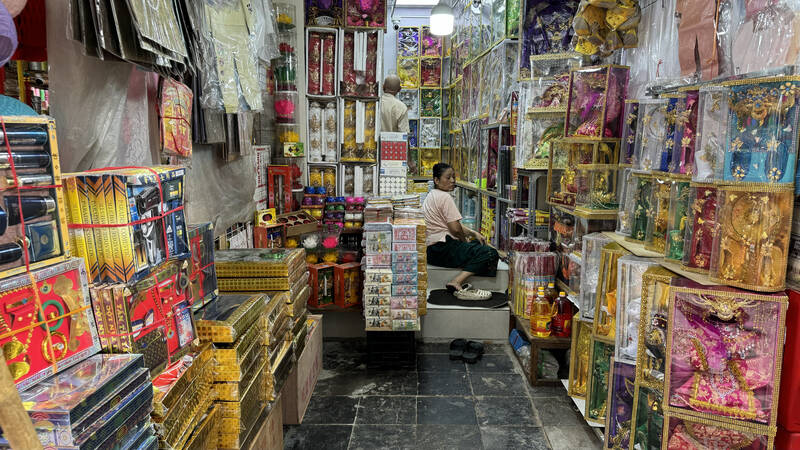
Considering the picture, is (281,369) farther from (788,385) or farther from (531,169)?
(531,169)

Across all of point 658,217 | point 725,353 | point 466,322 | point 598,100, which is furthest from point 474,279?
point 725,353

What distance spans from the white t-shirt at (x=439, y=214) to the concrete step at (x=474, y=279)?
0.32 metres

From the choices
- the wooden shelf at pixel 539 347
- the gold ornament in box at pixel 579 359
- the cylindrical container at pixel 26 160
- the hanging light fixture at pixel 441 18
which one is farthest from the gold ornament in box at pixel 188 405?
the hanging light fixture at pixel 441 18

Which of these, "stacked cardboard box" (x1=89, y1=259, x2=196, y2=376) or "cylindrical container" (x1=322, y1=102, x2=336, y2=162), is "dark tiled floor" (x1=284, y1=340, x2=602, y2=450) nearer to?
"stacked cardboard box" (x1=89, y1=259, x2=196, y2=376)

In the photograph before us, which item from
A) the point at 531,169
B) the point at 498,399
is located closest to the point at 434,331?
the point at 498,399

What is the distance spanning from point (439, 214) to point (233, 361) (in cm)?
344

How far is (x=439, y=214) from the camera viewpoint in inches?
202

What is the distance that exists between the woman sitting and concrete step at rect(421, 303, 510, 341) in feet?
1.01

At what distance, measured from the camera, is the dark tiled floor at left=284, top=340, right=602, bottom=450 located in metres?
2.97

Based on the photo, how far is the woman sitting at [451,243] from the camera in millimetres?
4836

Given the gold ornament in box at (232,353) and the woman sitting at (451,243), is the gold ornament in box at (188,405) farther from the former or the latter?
the woman sitting at (451,243)

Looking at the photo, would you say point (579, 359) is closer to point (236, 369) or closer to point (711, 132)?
point (711, 132)

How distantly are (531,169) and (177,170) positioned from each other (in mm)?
3108

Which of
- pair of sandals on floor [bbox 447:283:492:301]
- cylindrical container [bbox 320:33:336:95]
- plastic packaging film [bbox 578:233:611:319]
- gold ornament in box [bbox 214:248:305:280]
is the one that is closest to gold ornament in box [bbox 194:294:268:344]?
gold ornament in box [bbox 214:248:305:280]
